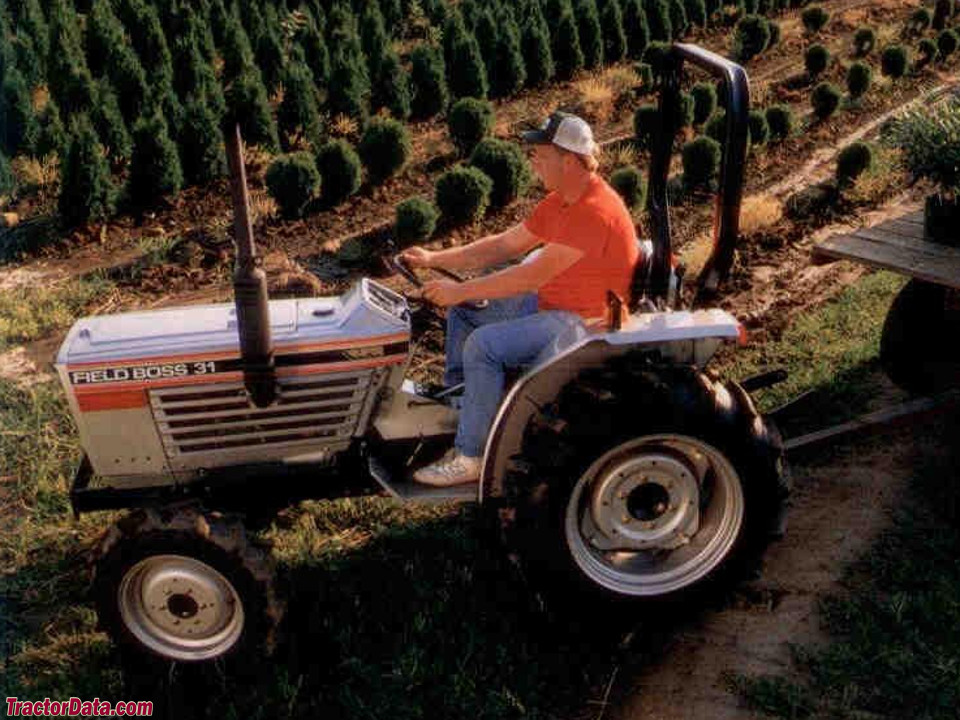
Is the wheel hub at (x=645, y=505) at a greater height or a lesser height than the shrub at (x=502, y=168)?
greater

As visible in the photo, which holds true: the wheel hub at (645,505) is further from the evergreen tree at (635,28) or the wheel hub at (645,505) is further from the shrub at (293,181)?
the evergreen tree at (635,28)

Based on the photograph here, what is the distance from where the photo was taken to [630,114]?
442 inches

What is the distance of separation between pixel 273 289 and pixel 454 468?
293cm

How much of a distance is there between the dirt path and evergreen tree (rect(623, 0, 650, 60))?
33.6ft

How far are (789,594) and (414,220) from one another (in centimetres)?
425

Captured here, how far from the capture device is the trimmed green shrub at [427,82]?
1108 centimetres

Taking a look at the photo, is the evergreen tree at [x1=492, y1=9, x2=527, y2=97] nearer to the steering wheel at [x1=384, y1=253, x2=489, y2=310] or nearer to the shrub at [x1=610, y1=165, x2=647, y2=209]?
the shrub at [x1=610, y1=165, x2=647, y2=209]

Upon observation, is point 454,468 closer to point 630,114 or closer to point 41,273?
point 41,273

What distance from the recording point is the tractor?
140 inches

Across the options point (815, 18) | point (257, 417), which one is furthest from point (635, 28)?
point (257, 417)

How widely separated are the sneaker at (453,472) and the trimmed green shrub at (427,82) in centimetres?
782

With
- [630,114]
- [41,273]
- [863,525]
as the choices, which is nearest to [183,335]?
[863,525]

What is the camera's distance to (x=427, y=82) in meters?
11.1

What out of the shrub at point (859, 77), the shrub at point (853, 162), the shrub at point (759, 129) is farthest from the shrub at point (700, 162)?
the shrub at point (859, 77)
